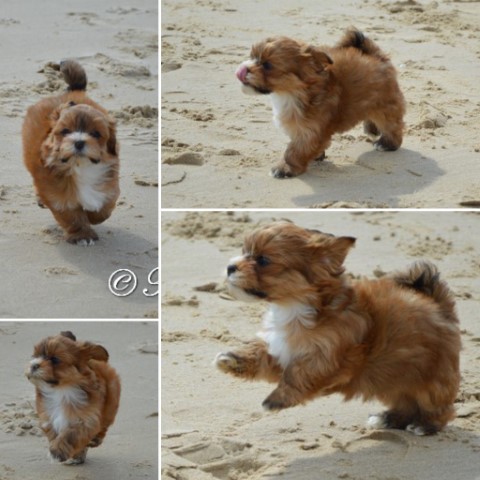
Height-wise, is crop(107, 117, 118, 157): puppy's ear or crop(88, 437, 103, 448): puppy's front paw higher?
crop(107, 117, 118, 157): puppy's ear

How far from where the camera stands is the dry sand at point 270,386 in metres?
6.91

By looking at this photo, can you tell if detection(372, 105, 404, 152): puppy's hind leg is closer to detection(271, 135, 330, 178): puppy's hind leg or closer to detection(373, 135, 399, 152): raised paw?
detection(373, 135, 399, 152): raised paw

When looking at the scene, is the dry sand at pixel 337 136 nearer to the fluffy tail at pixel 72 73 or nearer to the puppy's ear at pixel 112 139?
the puppy's ear at pixel 112 139

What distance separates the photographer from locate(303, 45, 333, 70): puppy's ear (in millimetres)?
8539

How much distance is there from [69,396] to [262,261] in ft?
5.01

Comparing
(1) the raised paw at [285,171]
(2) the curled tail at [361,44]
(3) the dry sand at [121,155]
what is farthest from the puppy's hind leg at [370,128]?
(3) the dry sand at [121,155]

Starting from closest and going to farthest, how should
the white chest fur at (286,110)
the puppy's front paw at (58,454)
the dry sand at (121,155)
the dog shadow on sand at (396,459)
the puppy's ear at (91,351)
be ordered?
1. the dog shadow on sand at (396,459)
2. the puppy's front paw at (58,454)
3. the puppy's ear at (91,351)
4. the dry sand at (121,155)
5. the white chest fur at (286,110)

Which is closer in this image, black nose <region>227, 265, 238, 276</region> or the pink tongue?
black nose <region>227, 265, 238, 276</region>

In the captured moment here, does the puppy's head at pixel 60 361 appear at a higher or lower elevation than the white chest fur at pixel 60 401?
higher

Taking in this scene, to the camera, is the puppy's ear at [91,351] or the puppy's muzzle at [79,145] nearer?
the puppy's ear at [91,351]

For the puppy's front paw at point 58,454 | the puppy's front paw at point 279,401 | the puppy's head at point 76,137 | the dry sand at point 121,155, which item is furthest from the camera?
the dry sand at point 121,155

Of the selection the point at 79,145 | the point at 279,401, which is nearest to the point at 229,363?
the point at 279,401

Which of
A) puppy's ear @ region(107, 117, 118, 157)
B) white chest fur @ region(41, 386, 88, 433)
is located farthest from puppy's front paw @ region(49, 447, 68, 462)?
puppy's ear @ region(107, 117, 118, 157)

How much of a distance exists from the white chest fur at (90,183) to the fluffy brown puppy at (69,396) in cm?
112
